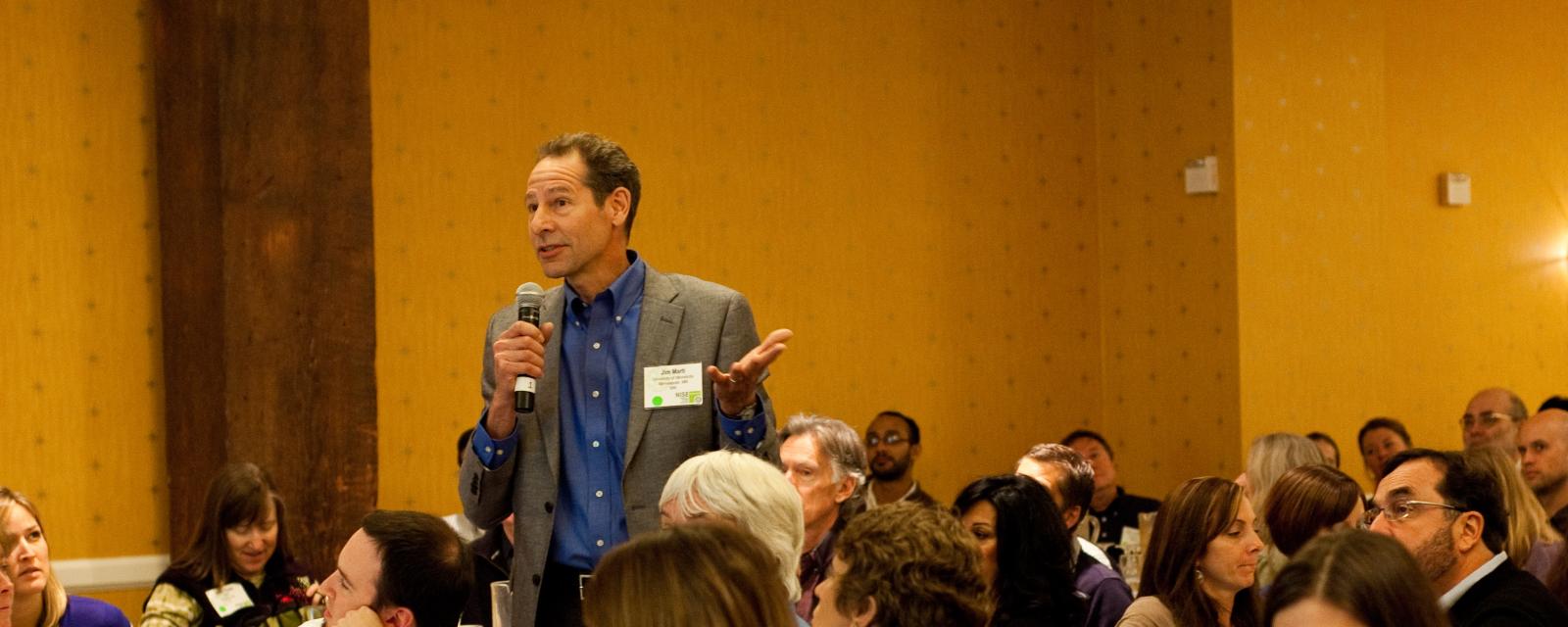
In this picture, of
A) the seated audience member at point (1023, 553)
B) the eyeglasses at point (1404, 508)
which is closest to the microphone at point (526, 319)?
the seated audience member at point (1023, 553)

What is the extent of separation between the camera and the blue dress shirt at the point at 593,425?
8.90ft

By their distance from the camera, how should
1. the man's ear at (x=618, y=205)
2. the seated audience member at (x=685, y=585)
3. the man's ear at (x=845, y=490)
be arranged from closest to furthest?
the seated audience member at (x=685, y=585)
the man's ear at (x=618, y=205)
the man's ear at (x=845, y=490)

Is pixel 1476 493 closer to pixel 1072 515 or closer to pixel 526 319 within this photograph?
pixel 1072 515

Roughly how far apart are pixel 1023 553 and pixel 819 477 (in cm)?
81

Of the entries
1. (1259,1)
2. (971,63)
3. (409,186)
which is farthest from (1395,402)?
(409,186)

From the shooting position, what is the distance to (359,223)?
16.3 ft

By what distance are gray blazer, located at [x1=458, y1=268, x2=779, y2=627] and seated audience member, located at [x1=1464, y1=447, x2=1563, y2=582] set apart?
1.41 m

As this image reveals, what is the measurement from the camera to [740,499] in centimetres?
251

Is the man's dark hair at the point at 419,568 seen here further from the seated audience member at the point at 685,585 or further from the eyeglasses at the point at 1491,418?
the eyeglasses at the point at 1491,418

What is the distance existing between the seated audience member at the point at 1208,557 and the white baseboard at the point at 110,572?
327 centimetres

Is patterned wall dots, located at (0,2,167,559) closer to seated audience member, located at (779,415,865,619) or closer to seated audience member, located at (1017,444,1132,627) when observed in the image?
seated audience member, located at (779,415,865,619)

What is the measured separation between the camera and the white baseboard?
5.12 meters

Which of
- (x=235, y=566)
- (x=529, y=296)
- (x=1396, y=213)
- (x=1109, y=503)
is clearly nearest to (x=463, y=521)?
(x=235, y=566)

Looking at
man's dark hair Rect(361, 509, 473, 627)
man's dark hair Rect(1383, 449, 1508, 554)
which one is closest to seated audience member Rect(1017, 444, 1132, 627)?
man's dark hair Rect(1383, 449, 1508, 554)
